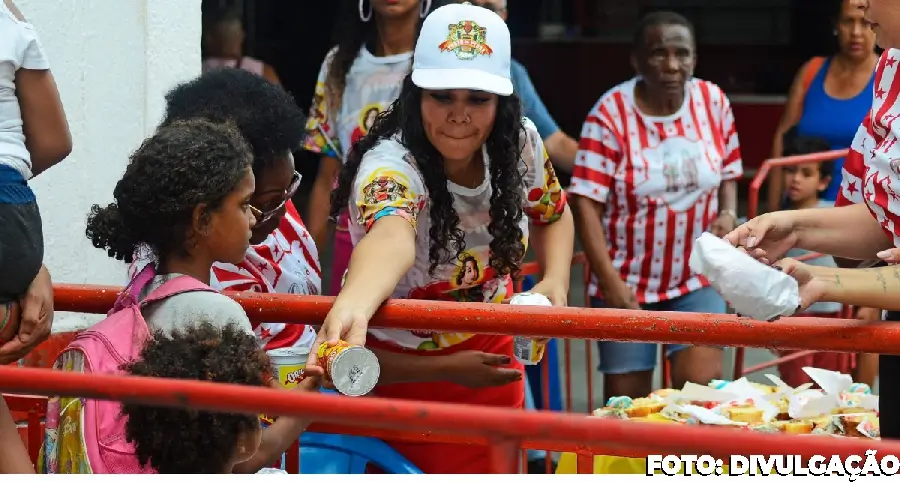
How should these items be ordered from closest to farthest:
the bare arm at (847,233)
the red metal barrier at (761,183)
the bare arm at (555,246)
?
the bare arm at (847,233)
the bare arm at (555,246)
the red metal barrier at (761,183)

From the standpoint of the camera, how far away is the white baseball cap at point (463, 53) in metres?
3.23

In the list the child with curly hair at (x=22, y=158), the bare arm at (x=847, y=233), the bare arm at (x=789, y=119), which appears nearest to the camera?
the child with curly hair at (x=22, y=158)

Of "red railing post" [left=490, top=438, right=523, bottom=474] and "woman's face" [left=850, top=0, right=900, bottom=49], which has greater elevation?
"woman's face" [left=850, top=0, right=900, bottom=49]

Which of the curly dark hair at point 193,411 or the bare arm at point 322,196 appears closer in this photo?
the curly dark hair at point 193,411

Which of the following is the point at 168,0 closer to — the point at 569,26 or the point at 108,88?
the point at 108,88

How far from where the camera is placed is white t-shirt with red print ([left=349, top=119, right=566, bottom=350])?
3121mm

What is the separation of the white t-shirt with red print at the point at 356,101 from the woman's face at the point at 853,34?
98.7 inches

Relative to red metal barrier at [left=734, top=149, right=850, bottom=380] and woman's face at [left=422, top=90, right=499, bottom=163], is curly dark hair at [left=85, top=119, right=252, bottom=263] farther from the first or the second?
red metal barrier at [left=734, top=149, right=850, bottom=380]

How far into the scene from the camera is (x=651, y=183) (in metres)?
5.29

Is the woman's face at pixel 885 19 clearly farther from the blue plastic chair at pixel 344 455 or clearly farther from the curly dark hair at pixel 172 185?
the blue plastic chair at pixel 344 455

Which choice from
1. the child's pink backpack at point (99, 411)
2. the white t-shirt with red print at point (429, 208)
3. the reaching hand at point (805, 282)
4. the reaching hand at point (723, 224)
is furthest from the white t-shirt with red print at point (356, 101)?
the reaching hand at point (805, 282)

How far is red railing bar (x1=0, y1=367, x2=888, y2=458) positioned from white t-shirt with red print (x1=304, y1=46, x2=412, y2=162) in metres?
2.60

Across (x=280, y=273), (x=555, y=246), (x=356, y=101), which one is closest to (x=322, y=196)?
(x=356, y=101)

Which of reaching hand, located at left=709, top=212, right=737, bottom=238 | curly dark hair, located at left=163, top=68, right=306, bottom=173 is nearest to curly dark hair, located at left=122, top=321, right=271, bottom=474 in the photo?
curly dark hair, located at left=163, top=68, right=306, bottom=173
